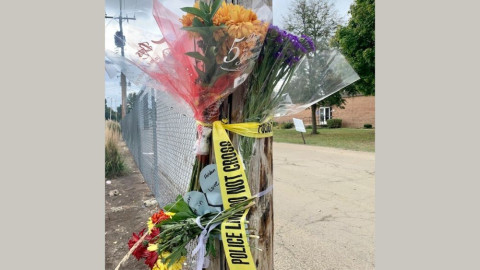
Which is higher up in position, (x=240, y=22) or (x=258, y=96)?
(x=240, y=22)

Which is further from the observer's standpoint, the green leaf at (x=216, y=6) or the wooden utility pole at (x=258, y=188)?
the wooden utility pole at (x=258, y=188)

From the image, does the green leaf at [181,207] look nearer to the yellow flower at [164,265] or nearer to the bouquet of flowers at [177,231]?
the bouquet of flowers at [177,231]

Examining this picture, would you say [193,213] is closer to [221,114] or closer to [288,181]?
[221,114]

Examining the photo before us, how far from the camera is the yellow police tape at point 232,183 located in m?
1.38

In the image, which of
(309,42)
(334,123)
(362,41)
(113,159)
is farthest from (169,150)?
(334,123)

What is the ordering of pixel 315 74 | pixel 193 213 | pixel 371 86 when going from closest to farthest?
pixel 193 213 < pixel 315 74 < pixel 371 86

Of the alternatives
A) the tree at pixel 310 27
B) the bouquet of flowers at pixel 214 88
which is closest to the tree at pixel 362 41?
the tree at pixel 310 27

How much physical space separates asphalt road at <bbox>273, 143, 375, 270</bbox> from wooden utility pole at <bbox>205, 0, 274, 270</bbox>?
1.90 meters

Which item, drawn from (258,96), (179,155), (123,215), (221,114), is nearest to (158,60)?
(221,114)

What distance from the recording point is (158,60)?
4.52ft

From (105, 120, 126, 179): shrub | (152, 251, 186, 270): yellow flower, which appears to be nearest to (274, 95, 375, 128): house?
(105, 120, 126, 179): shrub

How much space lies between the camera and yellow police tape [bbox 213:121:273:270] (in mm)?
1385

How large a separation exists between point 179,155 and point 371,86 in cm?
1410

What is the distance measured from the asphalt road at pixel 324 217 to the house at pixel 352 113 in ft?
57.2
